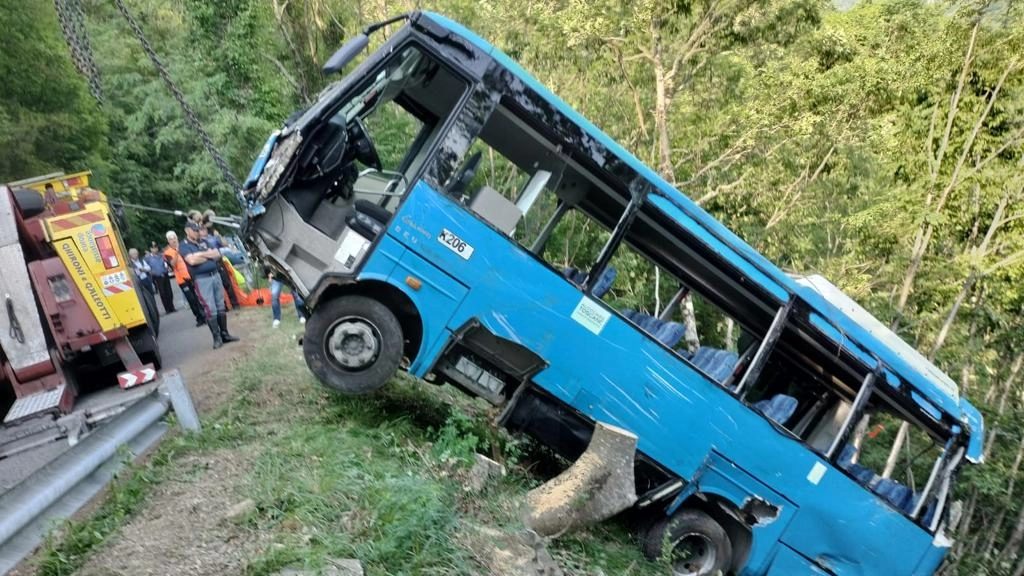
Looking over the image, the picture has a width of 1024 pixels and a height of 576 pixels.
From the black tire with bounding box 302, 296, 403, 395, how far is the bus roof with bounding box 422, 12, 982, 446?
2.08 meters

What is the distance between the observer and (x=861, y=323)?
21.1 feet

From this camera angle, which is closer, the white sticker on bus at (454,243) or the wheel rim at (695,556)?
the white sticker on bus at (454,243)

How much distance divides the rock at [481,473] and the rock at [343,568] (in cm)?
137

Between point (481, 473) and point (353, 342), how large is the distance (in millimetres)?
1404

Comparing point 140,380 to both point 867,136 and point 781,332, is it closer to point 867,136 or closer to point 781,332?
point 781,332

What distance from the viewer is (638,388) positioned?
5.79 metres

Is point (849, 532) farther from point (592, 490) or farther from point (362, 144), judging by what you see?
point (362, 144)

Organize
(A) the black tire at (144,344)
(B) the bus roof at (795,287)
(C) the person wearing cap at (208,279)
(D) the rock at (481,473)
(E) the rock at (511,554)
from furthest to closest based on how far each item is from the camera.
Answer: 1. (C) the person wearing cap at (208,279)
2. (A) the black tire at (144,344)
3. (B) the bus roof at (795,287)
4. (D) the rock at (481,473)
5. (E) the rock at (511,554)

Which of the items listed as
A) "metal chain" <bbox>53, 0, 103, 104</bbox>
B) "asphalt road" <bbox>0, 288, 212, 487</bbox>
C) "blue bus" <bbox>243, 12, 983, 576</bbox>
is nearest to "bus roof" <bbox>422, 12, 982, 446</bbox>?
"blue bus" <bbox>243, 12, 983, 576</bbox>

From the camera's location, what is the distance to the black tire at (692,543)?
631 centimetres

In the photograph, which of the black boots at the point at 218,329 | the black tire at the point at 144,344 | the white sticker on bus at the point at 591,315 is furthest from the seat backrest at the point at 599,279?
the black boots at the point at 218,329

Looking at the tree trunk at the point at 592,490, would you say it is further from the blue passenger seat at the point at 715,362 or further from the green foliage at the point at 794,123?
the green foliage at the point at 794,123

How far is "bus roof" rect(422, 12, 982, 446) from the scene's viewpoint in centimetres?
559

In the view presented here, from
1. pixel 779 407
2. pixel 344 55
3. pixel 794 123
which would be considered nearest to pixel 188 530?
pixel 344 55
